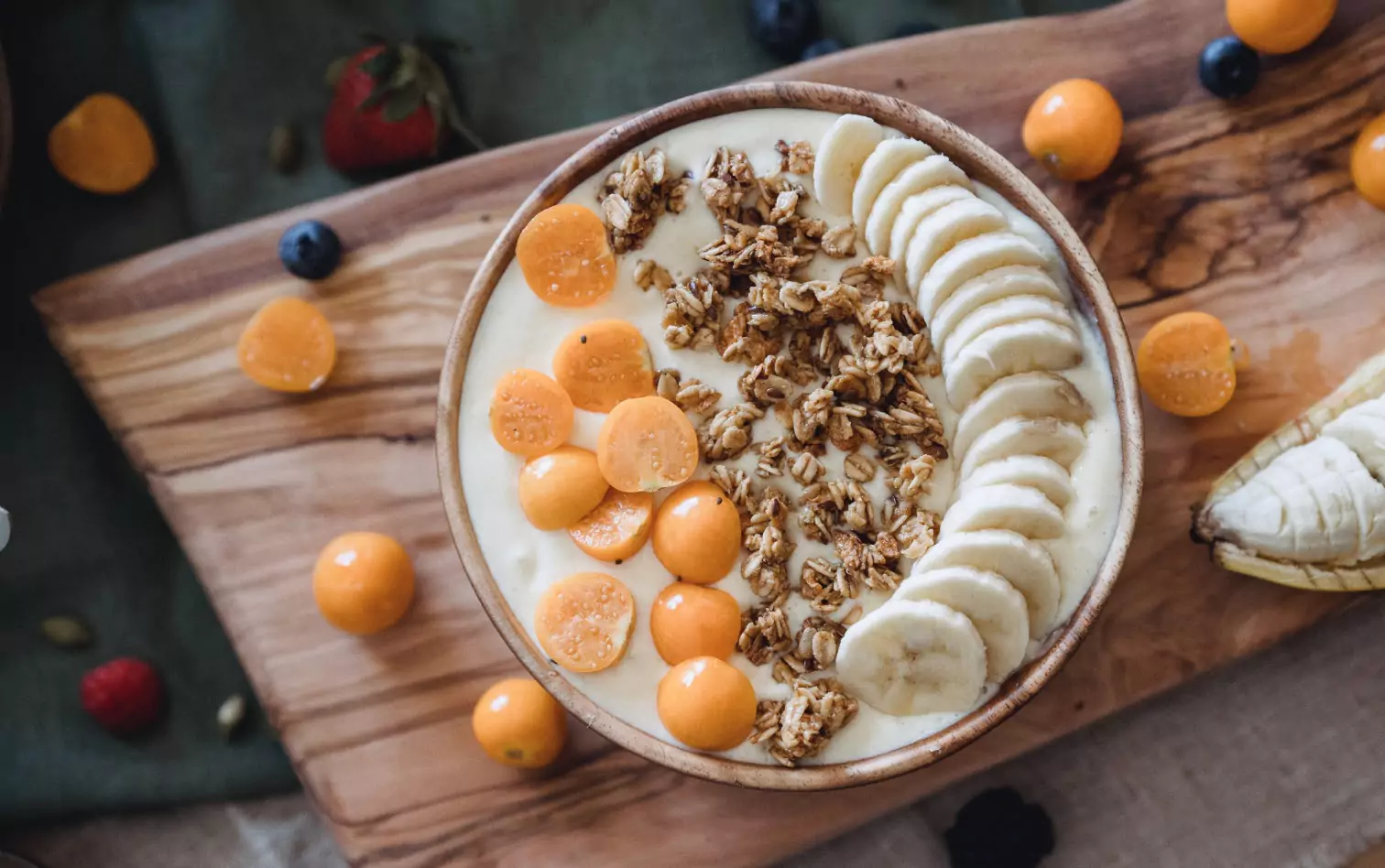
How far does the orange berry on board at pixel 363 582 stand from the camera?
1.48m

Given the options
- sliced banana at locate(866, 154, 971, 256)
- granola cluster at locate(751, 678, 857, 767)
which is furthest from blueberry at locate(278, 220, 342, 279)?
granola cluster at locate(751, 678, 857, 767)

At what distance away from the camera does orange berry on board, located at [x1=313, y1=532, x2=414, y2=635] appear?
148 centimetres

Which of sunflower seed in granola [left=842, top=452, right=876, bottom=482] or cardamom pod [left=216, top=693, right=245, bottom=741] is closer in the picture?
sunflower seed in granola [left=842, top=452, right=876, bottom=482]

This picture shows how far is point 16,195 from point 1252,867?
2.13 m

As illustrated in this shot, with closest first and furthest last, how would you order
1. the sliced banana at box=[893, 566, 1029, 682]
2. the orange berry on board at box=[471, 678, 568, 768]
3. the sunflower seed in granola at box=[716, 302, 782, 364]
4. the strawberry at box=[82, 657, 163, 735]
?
the sliced banana at box=[893, 566, 1029, 682], the sunflower seed in granola at box=[716, 302, 782, 364], the orange berry on board at box=[471, 678, 568, 768], the strawberry at box=[82, 657, 163, 735]

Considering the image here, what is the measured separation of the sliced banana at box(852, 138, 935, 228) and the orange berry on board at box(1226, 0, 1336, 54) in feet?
1.74

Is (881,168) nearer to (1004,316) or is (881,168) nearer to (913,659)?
(1004,316)

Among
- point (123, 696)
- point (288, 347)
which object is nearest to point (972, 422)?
point (288, 347)

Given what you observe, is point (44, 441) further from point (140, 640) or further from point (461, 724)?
point (461, 724)

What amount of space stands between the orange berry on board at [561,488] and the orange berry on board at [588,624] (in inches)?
3.0

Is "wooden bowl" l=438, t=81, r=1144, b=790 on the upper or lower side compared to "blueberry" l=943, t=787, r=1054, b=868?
upper

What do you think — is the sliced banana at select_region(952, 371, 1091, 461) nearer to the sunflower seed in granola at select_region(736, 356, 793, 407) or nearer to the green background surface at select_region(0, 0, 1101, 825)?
the sunflower seed in granola at select_region(736, 356, 793, 407)

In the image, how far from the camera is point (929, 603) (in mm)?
1246

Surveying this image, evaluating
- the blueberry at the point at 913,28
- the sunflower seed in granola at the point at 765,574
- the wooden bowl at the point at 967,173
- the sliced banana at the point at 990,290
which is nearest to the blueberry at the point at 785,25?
the blueberry at the point at 913,28
